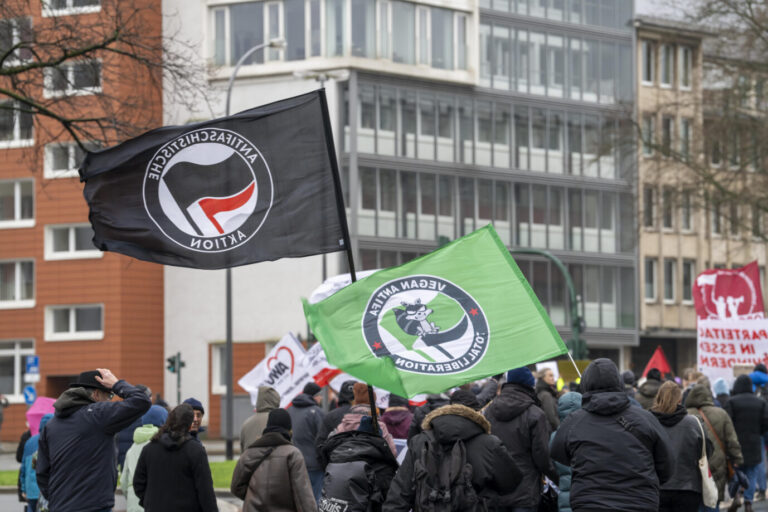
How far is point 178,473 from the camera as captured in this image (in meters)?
11.0

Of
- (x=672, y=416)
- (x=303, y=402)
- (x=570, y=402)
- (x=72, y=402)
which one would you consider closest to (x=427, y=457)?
(x=72, y=402)

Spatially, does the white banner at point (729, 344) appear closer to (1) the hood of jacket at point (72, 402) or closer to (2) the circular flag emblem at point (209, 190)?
(2) the circular flag emblem at point (209, 190)

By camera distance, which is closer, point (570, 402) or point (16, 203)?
point (570, 402)

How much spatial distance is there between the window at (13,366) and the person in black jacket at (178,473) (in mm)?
49209

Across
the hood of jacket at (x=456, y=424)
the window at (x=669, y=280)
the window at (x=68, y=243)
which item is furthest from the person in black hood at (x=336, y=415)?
the window at (x=669, y=280)

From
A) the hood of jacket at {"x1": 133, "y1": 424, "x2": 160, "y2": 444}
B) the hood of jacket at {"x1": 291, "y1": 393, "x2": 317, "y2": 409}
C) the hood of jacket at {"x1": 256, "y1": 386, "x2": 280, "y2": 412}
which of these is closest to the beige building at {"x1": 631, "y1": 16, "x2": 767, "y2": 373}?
the hood of jacket at {"x1": 291, "y1": 393, "x2": 317, "y2": 409}

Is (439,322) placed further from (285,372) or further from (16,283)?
(16,283)

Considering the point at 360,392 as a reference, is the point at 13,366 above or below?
below

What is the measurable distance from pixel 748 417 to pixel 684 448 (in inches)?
263

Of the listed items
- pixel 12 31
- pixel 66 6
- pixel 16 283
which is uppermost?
pixel 66 6

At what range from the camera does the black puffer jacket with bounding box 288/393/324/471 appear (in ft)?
56.6

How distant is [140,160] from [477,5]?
5043 cm

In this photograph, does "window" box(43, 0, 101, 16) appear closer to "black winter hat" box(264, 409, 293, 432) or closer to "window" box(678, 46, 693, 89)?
"black winter hat" box(264, 409, 293, 432)

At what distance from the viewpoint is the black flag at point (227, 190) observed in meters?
10.7
